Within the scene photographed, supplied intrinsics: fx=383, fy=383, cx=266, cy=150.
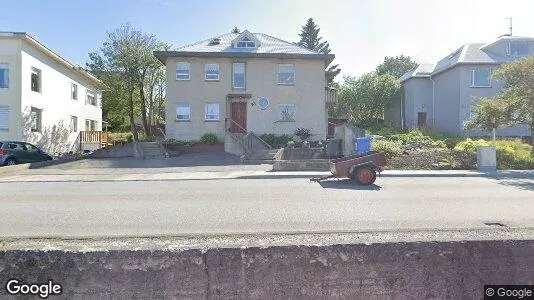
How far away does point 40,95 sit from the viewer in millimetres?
27375

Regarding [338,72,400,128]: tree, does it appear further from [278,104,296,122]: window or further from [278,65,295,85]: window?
[278,65,295,85]: window

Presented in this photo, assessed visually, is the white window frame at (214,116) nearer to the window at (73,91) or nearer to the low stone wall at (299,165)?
the low stone wall at (299,165)

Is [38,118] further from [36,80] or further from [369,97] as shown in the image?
[369,97]

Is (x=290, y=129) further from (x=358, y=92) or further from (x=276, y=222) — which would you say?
(x=276, y=222)

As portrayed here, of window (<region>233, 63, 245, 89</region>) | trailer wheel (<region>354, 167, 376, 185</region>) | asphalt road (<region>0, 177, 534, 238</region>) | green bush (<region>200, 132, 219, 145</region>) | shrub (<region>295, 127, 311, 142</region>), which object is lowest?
asphalt road (<region>0, 177, 534, 238</region>)

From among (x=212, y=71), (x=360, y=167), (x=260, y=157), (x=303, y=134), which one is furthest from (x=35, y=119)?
(x=360, y=167)

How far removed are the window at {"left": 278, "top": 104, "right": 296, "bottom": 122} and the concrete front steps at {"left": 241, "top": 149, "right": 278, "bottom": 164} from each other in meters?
5.44

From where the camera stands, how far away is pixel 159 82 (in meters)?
41.1

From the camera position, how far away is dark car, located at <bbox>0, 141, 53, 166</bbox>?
19.8 m

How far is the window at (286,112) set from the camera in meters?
28.0

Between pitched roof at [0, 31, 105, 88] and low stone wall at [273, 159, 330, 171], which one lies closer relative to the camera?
low stone wall at [273, 159, 330, 171]

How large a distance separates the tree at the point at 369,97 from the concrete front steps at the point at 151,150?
24001mm

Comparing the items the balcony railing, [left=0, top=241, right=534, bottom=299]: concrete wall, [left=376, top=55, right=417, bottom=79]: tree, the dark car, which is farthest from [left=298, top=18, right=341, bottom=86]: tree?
[left=0, top=241, right=534, bottom=299]: concrete wall

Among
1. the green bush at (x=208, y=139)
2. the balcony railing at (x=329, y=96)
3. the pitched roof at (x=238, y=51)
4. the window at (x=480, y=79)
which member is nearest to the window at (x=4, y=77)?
the pitched roof at (x=238, y=51)
